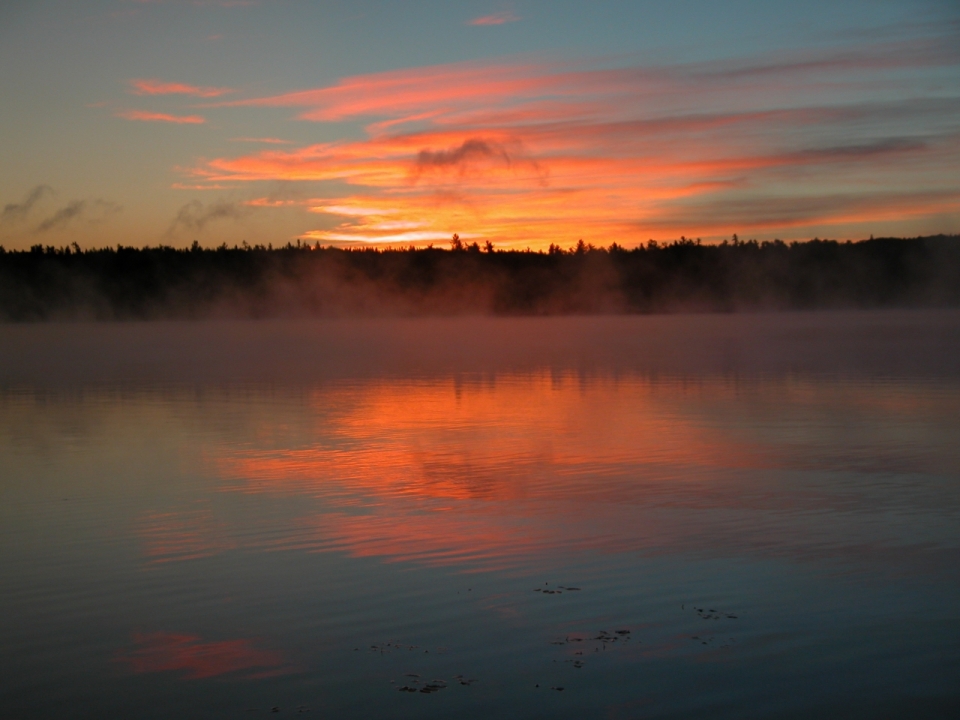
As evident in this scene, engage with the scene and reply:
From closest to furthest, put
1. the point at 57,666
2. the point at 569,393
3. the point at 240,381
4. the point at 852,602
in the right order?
the point at 57,666
the point at 852,602
the point at 569,393
the point at 240,381

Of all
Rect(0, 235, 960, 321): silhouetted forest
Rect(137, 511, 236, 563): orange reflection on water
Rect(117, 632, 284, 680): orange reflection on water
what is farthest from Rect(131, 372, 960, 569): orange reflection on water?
Rect(0, 235, 960, 321): silhouetted forest

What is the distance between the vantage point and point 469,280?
5615 inches

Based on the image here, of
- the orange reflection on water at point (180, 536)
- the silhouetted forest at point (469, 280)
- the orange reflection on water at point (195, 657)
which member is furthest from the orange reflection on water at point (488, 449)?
the silhouetted forest at point (469, 280)

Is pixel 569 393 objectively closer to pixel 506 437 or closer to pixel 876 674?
pixel 506 437

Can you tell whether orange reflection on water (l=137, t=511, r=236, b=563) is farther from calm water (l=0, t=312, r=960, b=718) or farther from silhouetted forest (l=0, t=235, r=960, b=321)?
silhouetted forest (l=0, t=235, r=960, b=321)

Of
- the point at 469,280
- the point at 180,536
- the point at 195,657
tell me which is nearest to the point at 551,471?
the point at 180,536

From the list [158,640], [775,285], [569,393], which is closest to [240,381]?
[569,393]

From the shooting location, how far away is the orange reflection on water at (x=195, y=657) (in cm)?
553

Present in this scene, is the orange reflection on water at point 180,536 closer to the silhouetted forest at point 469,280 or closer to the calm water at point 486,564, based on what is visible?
the calm water at point 486,564

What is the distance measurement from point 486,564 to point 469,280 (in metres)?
136

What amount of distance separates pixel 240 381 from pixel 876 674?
20639mm

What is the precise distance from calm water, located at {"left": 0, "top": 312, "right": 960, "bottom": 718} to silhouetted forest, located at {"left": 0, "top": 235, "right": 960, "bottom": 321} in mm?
113407

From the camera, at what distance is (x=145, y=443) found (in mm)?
13945

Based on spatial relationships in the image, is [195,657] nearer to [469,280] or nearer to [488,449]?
[488,449]
